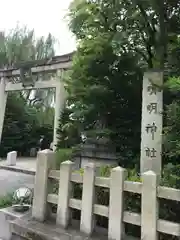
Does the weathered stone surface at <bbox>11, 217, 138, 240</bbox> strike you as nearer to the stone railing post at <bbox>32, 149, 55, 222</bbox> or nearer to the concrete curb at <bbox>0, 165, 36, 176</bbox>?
the stone railing post at <bbox>32, 149, 55, 222</bbox>

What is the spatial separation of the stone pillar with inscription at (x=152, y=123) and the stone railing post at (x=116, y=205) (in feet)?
5.17

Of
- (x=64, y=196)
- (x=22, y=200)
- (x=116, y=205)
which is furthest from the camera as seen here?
(x=22, y=200)

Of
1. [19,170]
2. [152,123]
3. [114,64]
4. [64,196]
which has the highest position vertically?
[114,64]

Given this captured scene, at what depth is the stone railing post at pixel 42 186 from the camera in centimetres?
286

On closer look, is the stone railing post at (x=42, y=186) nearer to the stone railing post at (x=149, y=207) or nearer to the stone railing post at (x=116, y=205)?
the stone railing post at (x=116, y=205)

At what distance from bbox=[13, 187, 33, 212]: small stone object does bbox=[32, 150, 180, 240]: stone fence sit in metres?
0.26

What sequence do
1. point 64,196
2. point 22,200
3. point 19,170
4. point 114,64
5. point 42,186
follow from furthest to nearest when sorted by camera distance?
point 19,170 < point 114,64 < point 22,200 < point 42,186 < point 64,196

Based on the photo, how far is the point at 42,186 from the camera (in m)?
2.91

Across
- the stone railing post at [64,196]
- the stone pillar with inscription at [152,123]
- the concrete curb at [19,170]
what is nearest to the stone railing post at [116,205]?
the stone railing post at [64,196]

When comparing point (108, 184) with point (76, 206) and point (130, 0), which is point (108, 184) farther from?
point (130, 0)

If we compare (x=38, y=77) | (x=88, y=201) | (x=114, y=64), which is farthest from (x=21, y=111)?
(x=88, y=201)

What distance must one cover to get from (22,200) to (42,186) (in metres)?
0.51

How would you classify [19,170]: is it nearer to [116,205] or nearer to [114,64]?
[114,64]

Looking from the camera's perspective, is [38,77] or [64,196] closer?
[64,196]
